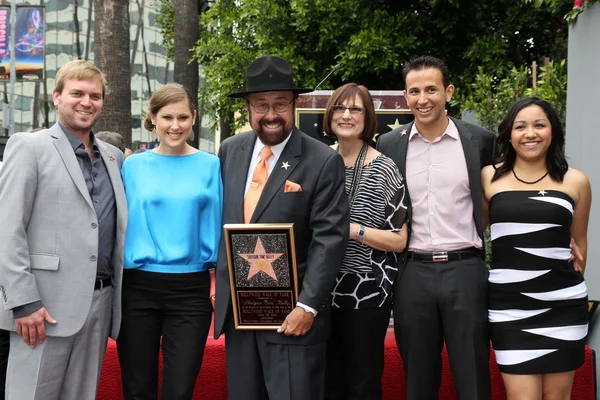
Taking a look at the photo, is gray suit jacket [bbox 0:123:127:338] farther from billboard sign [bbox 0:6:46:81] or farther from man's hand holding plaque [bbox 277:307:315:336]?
billboard sign [bbox 0:6:46:81]

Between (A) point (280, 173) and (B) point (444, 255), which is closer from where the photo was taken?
(A) point (280, 173)

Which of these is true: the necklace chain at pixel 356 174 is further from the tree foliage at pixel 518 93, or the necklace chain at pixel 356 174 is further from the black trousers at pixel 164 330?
the tree foliage at pixel 518 93

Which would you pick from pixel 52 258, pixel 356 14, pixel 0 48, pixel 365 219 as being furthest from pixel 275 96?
pixel 0 48

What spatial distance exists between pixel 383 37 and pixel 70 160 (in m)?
7.73

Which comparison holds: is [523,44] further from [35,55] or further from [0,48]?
[0,48]

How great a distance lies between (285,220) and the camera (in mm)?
A: 3520

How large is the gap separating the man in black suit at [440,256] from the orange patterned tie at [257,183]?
0.84 meters

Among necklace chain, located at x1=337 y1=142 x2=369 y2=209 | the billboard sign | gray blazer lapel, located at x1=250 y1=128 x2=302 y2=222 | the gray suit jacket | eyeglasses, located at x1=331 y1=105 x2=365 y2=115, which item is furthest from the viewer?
the billboard sign

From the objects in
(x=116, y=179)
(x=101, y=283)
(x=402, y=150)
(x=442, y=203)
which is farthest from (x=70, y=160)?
(x=442, y=203)

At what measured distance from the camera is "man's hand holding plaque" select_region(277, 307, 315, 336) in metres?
3.48

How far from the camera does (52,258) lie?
11.6ft

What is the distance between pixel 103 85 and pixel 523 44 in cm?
926

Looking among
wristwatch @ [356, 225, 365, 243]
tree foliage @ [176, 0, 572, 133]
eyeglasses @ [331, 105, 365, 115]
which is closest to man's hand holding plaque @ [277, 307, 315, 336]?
wristwatch @ [356, 225, 365, 243]

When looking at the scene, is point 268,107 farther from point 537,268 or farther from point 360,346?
point 537,268
